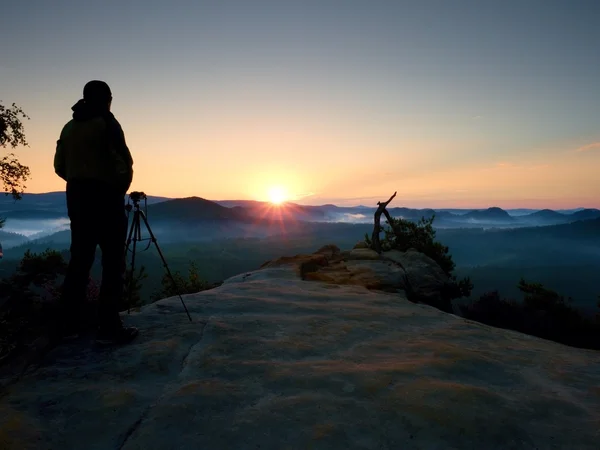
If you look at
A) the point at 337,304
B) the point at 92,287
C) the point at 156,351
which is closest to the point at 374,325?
the point at 337,304

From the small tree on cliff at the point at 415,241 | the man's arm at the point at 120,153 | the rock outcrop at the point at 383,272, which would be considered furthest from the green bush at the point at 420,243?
the man's arm at the point at 120,153

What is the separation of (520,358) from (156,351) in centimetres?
488

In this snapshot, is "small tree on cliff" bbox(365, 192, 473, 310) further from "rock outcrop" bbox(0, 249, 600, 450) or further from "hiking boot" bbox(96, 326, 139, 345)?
"hiking boot" bbox(96, 326, 139, 345)

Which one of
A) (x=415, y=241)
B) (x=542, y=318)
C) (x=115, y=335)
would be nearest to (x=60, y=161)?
(x=115, y=335)

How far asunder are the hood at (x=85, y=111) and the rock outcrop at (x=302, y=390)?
9.79 feet

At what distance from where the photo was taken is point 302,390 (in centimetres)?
334

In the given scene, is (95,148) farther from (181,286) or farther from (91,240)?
(181,286)

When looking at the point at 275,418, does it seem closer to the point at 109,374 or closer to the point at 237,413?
the point at 237,413

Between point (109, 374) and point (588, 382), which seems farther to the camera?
point (588, 382)

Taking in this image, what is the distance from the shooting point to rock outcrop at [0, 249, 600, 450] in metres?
2.68

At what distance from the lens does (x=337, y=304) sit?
721 centimetres

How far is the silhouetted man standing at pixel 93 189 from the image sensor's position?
14.5 ft

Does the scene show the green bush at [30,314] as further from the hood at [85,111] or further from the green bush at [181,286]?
the green bush at [181,286]

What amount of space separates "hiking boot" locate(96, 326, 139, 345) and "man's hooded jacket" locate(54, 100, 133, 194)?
1.88 metres
